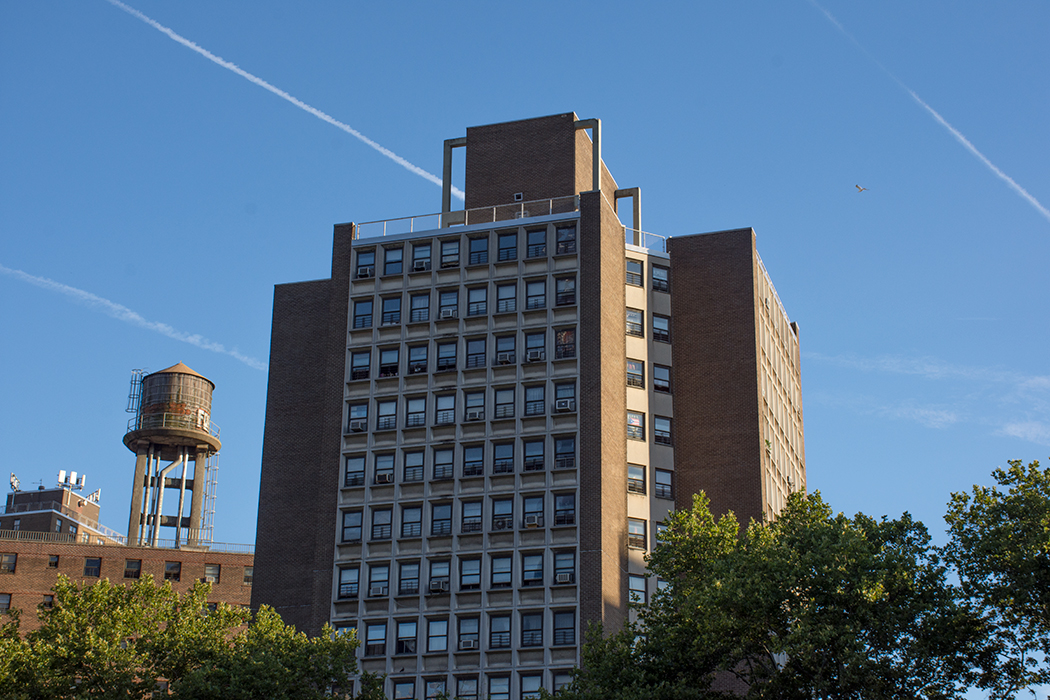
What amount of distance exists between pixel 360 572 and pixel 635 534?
1525 cm

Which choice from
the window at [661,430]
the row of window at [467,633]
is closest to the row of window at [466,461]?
the window at [661,430]

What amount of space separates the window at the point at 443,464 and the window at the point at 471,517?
81.6 inches

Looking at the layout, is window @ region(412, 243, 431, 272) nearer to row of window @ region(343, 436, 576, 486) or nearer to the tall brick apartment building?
the tall brick apartment building

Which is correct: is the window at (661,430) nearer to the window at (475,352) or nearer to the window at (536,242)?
the window at (475,352)

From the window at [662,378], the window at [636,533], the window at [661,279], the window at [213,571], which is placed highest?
the window at [661,279]

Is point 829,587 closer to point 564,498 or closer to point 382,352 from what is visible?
point 564,498

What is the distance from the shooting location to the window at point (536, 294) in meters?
80.9

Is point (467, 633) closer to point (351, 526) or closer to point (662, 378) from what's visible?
point (351, 526)

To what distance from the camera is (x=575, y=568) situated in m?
74.1

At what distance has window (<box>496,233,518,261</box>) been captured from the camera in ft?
270

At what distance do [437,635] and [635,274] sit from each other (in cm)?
2496

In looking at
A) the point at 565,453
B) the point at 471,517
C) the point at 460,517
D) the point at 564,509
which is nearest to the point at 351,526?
the point at 460,517

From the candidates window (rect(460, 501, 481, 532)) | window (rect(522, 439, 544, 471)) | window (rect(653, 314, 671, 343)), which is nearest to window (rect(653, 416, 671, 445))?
window (rect(653, 314, 671, 343))

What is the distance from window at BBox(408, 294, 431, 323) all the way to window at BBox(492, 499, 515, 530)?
40.1ft
